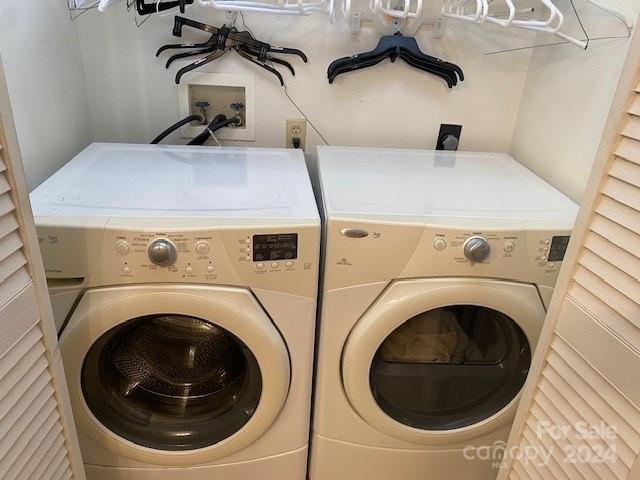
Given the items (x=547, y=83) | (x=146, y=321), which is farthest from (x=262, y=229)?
(x=547, y=83)

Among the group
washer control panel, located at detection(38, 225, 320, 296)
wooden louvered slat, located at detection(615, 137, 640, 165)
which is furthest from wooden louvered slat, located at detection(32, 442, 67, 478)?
wooden louvered slat, located at detection(615, 137, 640, 165)

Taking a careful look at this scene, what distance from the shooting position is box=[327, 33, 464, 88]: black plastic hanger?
1.56 metres

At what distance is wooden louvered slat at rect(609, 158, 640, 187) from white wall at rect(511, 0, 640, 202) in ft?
1.98

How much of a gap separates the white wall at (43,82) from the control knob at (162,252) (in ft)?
1.63

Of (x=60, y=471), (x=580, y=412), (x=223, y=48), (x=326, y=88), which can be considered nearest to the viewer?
(x=580, y=412)

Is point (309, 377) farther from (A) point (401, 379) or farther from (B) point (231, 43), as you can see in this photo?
(B) point (231, 43)

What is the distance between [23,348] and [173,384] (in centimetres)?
55

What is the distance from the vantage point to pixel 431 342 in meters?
1.34

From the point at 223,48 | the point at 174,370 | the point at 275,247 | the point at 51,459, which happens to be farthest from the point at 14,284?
the point at 223,48

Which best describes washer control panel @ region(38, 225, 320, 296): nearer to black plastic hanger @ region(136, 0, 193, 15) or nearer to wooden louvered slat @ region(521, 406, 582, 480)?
wooden louvered slat @ region(521, 406, 582, 480)

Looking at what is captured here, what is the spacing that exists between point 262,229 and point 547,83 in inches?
42.0

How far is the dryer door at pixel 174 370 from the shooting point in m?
1.05

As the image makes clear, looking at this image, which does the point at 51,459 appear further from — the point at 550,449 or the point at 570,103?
the point at 570,103

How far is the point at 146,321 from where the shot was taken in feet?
3.98
